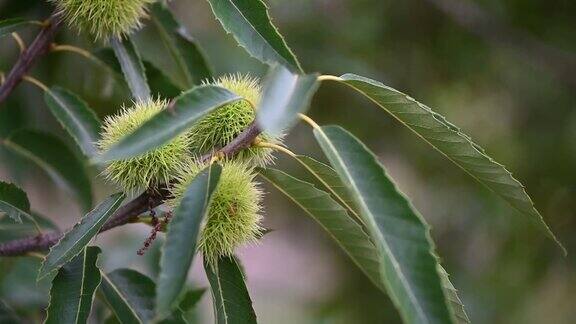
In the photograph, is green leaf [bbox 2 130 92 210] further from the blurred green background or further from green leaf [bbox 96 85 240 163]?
the blurred green background

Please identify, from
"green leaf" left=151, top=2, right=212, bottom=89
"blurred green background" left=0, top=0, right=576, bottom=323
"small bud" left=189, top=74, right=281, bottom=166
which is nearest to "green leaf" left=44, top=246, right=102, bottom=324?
"small bud" left=189, top=74, right=281, bottom=166

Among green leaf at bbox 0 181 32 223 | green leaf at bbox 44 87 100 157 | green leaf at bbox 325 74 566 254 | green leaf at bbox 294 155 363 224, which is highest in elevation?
green leaf at bbox 325 74 566 254

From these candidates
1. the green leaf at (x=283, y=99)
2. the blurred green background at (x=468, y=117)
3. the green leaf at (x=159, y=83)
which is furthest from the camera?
the blurred green background at (x=468, y=117)

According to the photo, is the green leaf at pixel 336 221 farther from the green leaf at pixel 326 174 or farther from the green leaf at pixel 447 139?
the green leaf at pixel 447 139

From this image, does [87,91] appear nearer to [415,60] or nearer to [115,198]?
[115,198]

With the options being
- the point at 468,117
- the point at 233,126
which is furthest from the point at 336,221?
the point at 468,117

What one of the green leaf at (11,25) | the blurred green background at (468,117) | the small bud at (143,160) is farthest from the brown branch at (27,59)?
the blurred green background at (468,117)
